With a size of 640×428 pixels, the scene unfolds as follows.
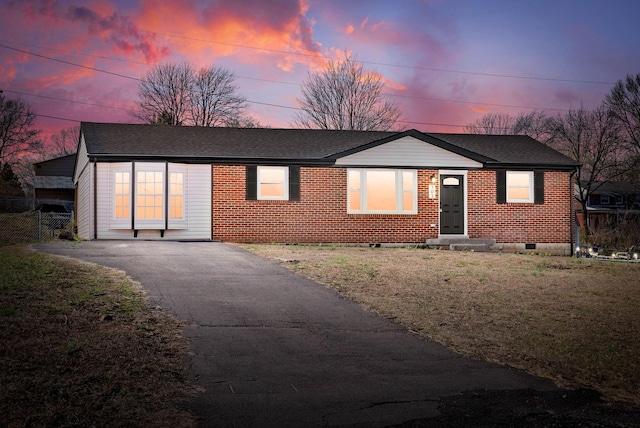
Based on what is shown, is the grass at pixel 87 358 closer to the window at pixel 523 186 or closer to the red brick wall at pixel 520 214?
the red brick wall at pixel 520 214

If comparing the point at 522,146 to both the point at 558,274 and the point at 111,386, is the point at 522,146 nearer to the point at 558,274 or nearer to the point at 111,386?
the point at 558,274

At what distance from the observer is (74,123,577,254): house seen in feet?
64.8

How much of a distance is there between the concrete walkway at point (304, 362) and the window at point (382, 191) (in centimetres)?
1048

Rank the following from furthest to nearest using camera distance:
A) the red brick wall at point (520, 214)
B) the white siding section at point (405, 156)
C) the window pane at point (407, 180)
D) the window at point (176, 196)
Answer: the red brick wall at point (520, 214) < the window pane at point (407, 180) < the white siding section at point (405, 156) < the window at point (176, 196)

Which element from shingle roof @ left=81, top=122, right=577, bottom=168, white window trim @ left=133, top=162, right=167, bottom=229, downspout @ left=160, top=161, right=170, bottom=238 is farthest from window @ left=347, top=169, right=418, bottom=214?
white window trim @ left=133, top=162, right=167, bottom=229

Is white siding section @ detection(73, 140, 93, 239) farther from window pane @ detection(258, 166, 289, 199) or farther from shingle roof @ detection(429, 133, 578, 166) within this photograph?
shingle roof @ detection(429, 133, 578, 166)

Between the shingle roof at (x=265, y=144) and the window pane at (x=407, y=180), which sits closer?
the shingle roof at (x=265, y=144)

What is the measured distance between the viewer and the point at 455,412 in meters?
4.71

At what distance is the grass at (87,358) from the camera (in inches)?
174

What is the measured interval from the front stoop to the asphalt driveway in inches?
444

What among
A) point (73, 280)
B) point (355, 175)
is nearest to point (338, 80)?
point (355, 175)

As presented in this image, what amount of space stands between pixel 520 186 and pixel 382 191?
5.37 m

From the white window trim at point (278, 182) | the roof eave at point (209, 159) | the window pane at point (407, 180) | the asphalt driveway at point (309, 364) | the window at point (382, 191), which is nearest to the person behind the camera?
the asphalt driveway at point (309, 364)

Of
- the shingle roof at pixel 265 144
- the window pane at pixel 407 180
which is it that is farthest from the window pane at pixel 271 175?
the window pane at pixel 407 180
